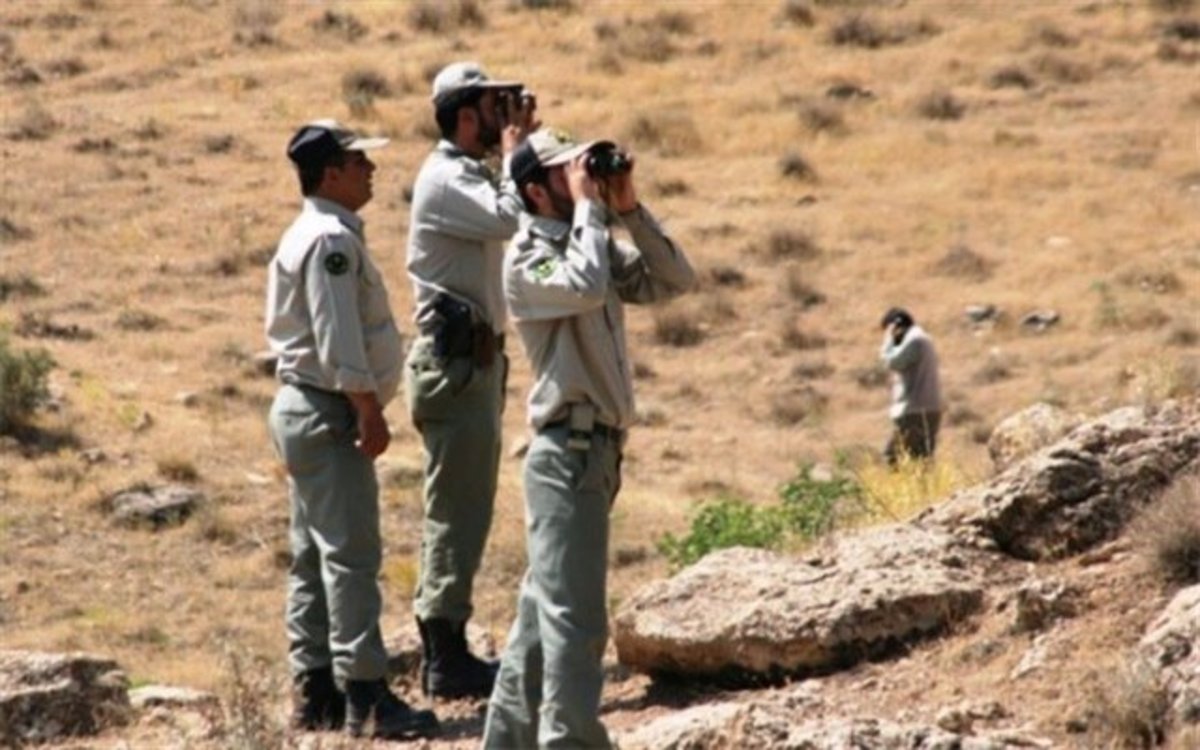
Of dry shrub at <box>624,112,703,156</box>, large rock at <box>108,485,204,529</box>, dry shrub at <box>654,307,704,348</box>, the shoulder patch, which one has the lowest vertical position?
dry shrub at <box>654,307,704,348</box>

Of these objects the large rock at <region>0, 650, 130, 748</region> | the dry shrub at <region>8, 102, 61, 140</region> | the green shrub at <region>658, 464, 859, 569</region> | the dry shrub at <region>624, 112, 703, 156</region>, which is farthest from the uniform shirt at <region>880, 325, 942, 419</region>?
the dry shrub at <region>8, 102, 61, 140</region>

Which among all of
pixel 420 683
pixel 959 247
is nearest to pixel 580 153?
pixel 420 683

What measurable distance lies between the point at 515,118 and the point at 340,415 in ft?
3.31

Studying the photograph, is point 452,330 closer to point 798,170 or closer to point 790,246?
point 790,246

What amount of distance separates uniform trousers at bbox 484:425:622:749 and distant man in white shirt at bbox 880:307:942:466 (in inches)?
500

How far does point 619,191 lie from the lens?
6.70 metres

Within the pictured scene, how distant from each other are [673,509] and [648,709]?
12.2 meters

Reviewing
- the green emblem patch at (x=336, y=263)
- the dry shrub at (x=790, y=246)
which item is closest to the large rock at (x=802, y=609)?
the green emblem patch at (x=336, y=263)

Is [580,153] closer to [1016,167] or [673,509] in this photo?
[673,509]

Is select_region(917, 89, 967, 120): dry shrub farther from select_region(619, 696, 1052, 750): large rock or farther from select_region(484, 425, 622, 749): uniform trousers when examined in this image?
select_region(484, 425, 622, 749): uniform trousers

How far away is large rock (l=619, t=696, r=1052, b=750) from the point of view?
666 cm

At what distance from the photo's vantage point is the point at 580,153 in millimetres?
6664

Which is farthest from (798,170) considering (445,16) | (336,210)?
(336,210)

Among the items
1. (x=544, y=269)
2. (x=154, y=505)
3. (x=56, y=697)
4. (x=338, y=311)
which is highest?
(x=544, y=269)
